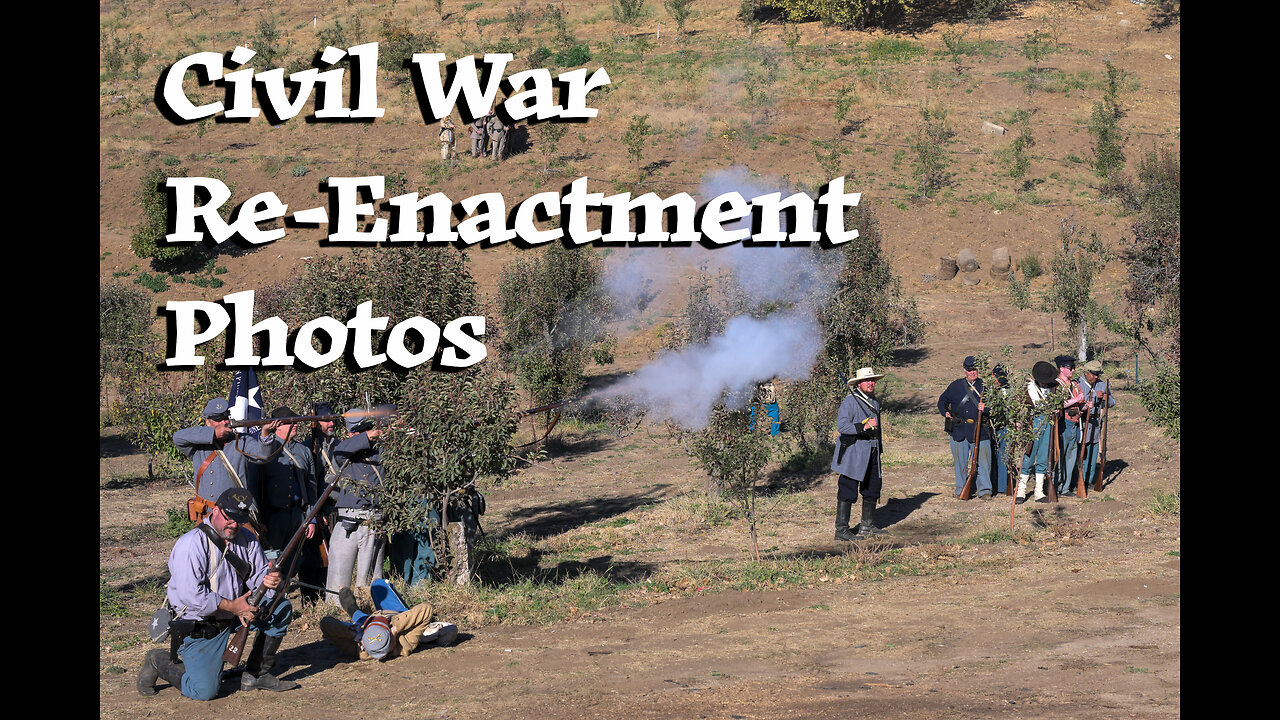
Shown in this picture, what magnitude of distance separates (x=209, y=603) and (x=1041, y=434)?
9.67m

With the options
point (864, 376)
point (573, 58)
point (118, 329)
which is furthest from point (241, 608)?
point (573, 58)

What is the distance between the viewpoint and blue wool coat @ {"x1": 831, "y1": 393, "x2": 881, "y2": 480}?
40.5 ft

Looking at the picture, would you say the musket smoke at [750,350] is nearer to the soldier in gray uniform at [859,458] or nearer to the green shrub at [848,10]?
the soldier in gray uniform at [859,458]

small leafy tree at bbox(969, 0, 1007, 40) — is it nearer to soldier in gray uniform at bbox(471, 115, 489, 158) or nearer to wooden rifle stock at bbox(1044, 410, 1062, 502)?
soldier in gray uniform at bbox(471, 115, 489, 158)

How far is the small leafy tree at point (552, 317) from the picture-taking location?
2077 centimetres

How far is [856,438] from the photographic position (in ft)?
40.7

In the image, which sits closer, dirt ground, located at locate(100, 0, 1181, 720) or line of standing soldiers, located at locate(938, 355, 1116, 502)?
dirt ground, located at locate(100, 0, 1181, 720)

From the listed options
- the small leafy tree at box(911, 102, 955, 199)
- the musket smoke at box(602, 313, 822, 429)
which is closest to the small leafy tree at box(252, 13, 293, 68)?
the small leafy tree at box(911, 102, 955, 199)

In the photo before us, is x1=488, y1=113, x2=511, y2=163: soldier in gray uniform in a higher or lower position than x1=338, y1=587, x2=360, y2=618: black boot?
higher

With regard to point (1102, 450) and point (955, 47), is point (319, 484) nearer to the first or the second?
point (1102, 450)

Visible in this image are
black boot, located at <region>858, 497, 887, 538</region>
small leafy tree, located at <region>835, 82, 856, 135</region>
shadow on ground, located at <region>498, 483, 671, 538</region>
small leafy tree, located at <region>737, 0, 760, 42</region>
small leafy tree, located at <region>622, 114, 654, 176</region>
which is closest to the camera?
black boot, located at <region>858, 497, 887, 538</region>

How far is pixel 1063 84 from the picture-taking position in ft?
142

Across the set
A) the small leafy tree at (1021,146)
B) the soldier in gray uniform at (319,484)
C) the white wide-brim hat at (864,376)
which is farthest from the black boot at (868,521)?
the small leafy tree at (1021,146)
